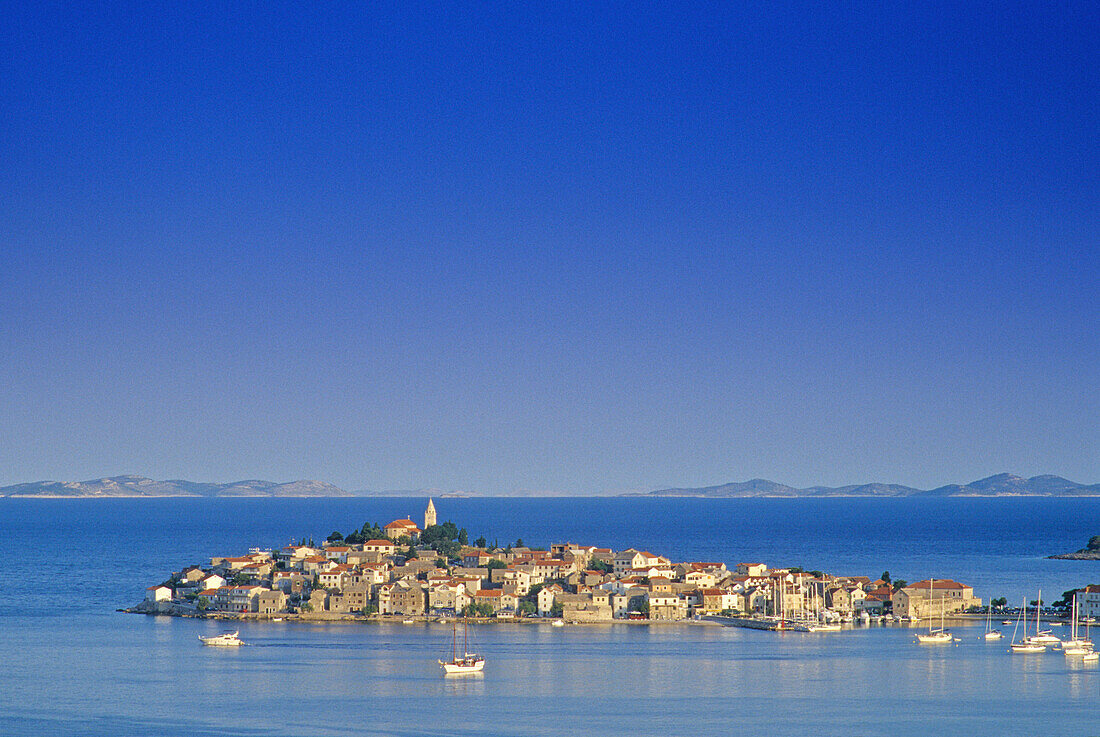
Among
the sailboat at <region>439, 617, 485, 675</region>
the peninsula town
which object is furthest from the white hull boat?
the peninsula town

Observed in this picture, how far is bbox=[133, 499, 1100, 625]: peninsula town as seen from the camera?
36562 mm

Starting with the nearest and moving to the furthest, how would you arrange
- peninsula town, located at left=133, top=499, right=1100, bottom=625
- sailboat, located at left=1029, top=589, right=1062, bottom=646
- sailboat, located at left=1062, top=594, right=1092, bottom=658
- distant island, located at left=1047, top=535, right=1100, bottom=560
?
1. sailboat, located at left=1062, top=594, right=1092, bottom=658
2. sailboat, located at left=1029, top=589, right=1062, bottom=646
3. peninsula town, located at left=133, top=499, right=1100, bottom=625
4. distant island, located at left=1047, top=535, right=1100, bottom=560

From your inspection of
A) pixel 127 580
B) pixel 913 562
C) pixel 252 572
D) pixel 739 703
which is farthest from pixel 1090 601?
pixel 127 580

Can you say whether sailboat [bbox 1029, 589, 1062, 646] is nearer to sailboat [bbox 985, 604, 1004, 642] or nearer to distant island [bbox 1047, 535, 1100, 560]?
sailboat [bbox 985, 604, 1004, 642]

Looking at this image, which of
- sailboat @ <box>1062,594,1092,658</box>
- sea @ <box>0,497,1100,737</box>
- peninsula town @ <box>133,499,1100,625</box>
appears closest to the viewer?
sea @ <box>0,497,1100,737</box>

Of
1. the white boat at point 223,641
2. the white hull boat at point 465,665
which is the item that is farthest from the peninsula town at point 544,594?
the white hull boat at point 465,665

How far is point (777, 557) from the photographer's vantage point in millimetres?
57969

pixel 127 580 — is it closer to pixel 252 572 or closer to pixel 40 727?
pixel 252 572

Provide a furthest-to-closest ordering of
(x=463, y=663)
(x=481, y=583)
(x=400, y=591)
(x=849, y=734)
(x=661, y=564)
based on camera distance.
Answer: (x=661, y=564) → (x=481, y=583) → (x=400, y=591) → (x=463, y=663) → (x=849, y=734)

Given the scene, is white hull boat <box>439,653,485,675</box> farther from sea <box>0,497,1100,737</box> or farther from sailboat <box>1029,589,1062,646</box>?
sailboat <box>1029,589,1062,646</box>

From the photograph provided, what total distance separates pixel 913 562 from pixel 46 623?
34689mm

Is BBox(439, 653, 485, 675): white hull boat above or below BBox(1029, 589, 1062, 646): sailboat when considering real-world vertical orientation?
above

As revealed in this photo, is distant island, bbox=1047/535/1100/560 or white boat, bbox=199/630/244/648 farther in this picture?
distant island, bbox=1047/535/1100/560

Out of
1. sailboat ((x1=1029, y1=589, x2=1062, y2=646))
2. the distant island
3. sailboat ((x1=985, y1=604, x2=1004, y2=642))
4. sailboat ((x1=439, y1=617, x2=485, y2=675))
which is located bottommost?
the distant island
